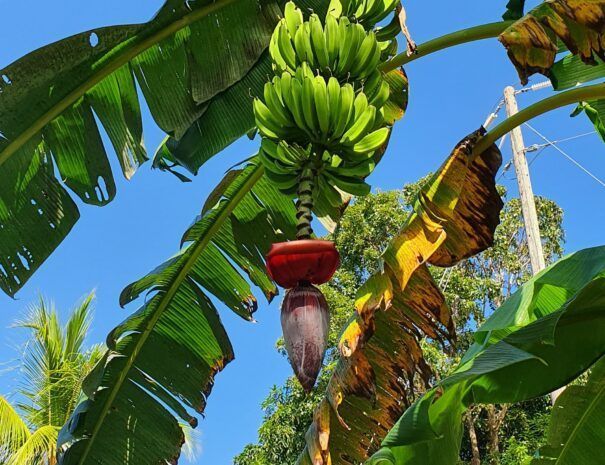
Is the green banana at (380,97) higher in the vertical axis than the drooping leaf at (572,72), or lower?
lower

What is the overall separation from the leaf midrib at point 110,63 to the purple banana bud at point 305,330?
1369 mm

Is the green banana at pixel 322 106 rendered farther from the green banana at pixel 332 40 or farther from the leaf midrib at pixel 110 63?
the leaf midrib at pixel 110 63

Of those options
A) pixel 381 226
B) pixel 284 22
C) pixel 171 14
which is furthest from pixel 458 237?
pixel 381 226

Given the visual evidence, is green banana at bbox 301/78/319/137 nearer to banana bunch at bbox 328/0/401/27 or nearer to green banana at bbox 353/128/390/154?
green banana at bbox 353/128/390/154

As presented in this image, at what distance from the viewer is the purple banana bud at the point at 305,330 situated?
0.94 meters

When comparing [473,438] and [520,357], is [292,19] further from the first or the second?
[473,438]

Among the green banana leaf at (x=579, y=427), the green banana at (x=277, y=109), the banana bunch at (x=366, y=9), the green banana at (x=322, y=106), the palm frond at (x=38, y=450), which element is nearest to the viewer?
the green banana at (x=322, y=106)

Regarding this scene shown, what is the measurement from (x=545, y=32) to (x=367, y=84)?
0.36 m

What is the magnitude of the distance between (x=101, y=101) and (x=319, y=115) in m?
1.15

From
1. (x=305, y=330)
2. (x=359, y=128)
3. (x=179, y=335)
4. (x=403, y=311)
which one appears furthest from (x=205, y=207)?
(x=305, y=330)

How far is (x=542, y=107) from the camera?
182 cm

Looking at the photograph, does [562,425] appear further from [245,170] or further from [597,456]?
[245,170]

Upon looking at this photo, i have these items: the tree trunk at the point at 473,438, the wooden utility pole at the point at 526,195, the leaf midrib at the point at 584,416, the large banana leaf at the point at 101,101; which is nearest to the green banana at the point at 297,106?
the large banana leaf at the point at 101,101

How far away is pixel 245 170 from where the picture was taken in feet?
7.34
